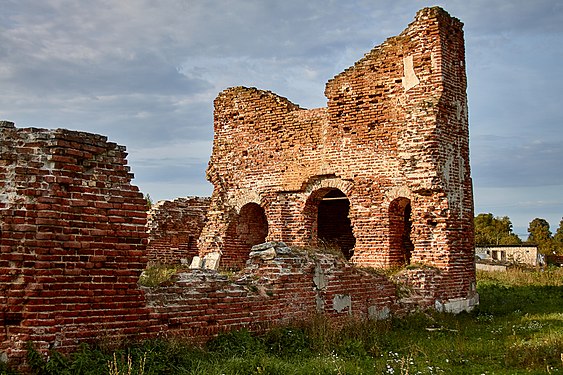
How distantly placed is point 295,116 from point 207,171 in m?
3.16

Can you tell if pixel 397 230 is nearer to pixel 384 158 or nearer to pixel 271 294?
pixel 384 158

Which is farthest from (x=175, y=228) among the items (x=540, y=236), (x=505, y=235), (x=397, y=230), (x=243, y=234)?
(x=540, y=236)

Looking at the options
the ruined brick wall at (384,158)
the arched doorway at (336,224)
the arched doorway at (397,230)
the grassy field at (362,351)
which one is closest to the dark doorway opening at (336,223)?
→ the arched doorway at (336,224)

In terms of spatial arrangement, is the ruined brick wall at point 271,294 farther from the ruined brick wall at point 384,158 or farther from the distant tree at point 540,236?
the distant tree at point 540,236

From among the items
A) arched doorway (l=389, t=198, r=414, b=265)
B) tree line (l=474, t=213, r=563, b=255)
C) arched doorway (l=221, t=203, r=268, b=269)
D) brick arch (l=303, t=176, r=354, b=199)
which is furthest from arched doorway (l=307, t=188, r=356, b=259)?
tree line (l=474, t=213, r=563, b=255)

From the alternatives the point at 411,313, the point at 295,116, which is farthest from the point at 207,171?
the point at 411,313

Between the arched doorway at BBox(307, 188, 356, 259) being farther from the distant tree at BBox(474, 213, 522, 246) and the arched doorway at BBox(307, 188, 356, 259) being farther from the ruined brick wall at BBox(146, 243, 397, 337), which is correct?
the distant tree at BBox(474, 213, 522, 246)

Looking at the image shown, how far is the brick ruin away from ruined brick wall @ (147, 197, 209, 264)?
0.05 m

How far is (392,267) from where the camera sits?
12852mm

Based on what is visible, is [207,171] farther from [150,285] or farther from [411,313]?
[150,285]

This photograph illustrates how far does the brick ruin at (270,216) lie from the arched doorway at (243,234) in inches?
1.2

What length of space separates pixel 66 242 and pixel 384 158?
8556 mm

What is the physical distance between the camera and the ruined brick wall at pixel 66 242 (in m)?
5.87

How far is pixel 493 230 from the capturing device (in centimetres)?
Answer: 5256
